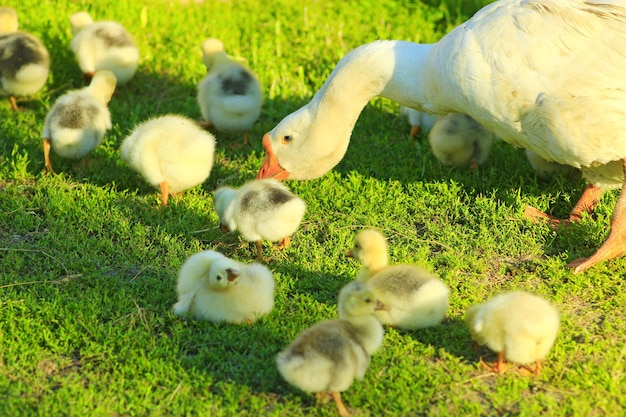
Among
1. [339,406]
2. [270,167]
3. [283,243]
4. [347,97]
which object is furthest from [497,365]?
[270,167]

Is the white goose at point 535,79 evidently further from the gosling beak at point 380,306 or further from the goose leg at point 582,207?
the gosling beak at point 380,306

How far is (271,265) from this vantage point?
709cm

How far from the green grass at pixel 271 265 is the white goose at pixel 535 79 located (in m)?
0.74

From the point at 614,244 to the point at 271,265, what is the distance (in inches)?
105

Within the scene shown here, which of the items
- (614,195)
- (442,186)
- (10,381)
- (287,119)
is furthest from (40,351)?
(614,195)

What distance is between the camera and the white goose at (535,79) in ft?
22.3

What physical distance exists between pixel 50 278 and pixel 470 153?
401 centimetres

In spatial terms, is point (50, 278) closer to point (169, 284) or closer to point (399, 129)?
point (169, 284)

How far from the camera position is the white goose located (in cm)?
680

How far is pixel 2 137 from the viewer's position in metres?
9.49

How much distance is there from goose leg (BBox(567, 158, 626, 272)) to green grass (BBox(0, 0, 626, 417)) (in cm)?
9

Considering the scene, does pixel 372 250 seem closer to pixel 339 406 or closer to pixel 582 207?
pixel 339 406

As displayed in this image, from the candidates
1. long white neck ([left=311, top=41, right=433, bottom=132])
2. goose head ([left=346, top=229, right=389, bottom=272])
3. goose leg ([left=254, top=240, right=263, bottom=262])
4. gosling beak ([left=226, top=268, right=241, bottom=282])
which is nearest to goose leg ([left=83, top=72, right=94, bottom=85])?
long white neck ([left=311, top=41, right=433, bottom=132])

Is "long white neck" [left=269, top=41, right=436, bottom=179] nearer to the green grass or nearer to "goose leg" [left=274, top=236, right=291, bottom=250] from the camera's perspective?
the green grass
